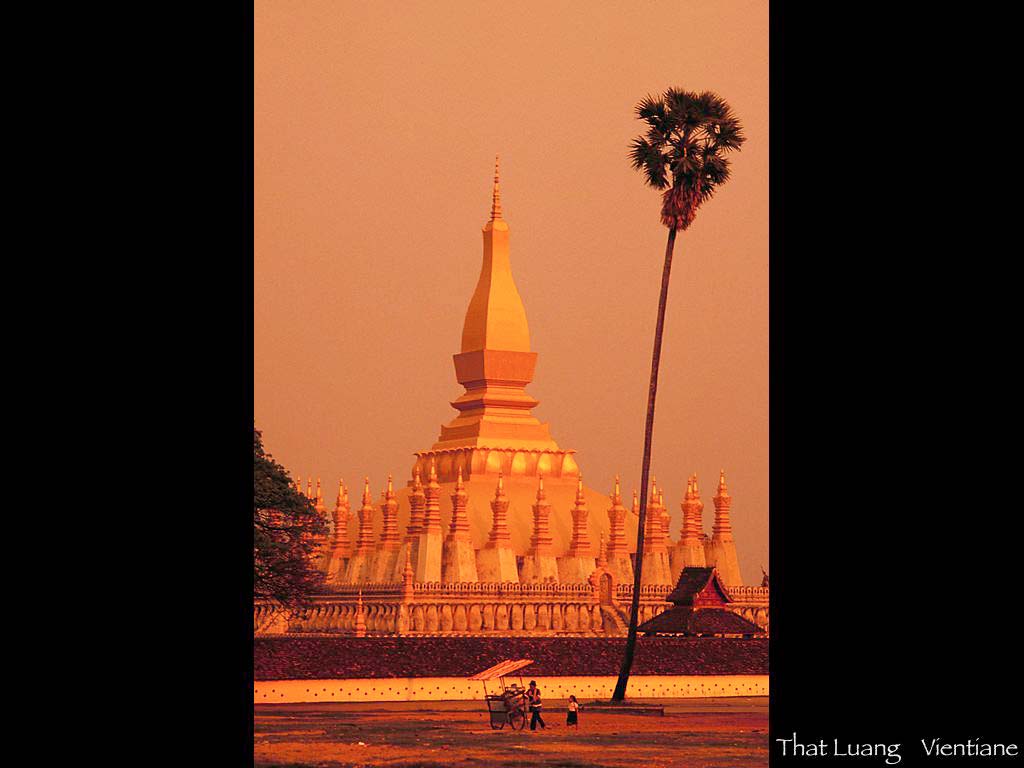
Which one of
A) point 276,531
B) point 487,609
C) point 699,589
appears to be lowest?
point 487,609

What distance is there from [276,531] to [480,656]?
13.0 feet

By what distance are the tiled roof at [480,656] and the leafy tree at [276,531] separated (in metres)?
0.96

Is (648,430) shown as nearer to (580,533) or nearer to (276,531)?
(276,531)

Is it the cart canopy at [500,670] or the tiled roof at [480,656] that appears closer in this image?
the cart canopy at [500,670]

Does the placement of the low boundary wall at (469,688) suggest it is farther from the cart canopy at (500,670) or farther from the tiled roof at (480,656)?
the tiled roof at (480,656)

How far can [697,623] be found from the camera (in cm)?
3400

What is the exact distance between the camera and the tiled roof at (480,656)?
26609mm

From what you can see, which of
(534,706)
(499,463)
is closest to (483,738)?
(534,706)

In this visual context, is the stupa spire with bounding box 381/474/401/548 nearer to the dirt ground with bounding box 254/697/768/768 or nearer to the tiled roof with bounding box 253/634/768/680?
the tiled roof with bounding box 253/634/768/680

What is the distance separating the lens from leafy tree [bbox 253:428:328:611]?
25.1 metres
